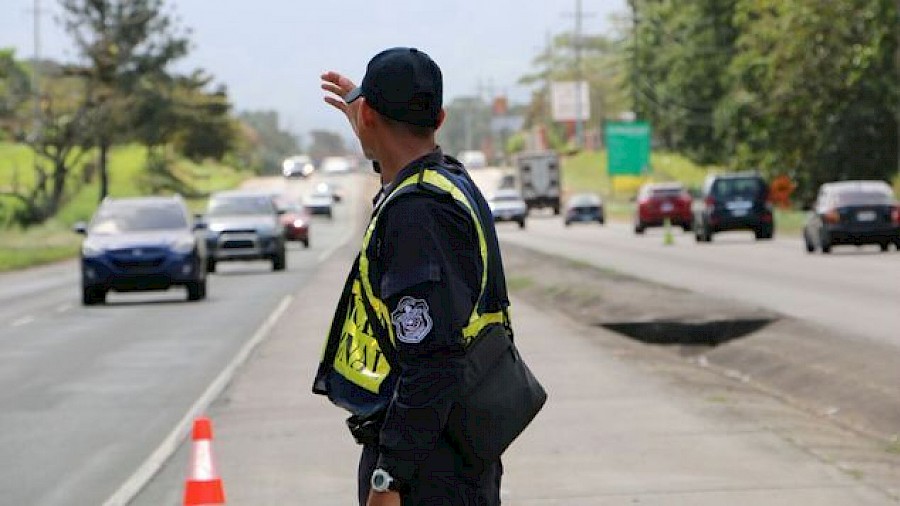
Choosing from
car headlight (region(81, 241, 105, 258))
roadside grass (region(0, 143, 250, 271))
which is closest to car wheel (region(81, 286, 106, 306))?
car headlight (region(81, 241, 105, 258))

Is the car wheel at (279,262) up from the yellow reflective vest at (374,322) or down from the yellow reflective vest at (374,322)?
down

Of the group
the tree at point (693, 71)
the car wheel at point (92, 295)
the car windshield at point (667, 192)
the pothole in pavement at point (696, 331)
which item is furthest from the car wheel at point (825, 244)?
the tree at point (693, 71)

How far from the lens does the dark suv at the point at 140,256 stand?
31.5 m

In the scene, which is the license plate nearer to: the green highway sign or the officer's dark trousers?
the officer's dark trousers

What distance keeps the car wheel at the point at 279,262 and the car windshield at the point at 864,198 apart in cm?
1143

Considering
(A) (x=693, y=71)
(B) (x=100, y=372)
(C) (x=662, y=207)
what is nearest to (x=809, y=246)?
(C) (x=662, y=207)

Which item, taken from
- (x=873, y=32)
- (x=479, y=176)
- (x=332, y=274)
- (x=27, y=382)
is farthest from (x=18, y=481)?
(x=479, y=176)

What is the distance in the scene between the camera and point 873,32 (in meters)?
69.8

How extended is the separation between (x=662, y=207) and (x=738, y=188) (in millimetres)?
11621

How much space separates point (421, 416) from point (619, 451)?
7886 millimetres

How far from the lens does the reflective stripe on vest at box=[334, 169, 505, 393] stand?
15.3 ft

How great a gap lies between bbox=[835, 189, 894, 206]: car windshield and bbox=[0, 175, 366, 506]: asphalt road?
36.9ft

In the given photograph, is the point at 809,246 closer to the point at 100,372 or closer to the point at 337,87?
the point at 100,372

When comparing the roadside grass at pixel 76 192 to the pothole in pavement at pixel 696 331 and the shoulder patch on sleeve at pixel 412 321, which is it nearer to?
the pothole in pavement at pixel 696 331
